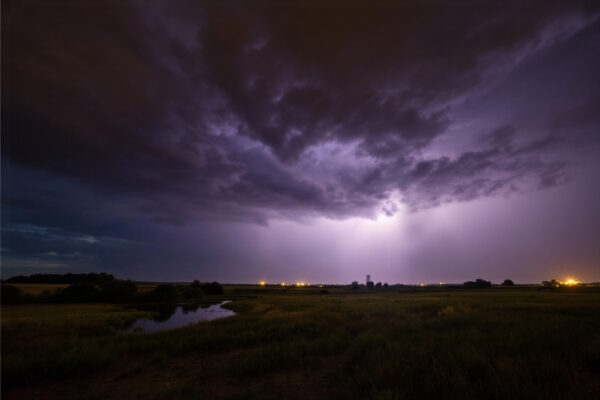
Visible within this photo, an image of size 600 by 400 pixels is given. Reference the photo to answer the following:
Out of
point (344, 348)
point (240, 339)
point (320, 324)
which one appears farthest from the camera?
point (320, 324)

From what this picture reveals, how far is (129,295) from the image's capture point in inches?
2411

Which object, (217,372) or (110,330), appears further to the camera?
(110,330)

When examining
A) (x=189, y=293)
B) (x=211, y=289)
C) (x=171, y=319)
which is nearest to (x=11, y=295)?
(x=171, y=319)

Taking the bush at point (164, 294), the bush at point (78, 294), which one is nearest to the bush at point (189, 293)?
the bush at point (164, 294)

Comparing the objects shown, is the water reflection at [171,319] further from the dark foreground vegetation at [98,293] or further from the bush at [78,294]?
the dark foreground vegetation at [98,293]

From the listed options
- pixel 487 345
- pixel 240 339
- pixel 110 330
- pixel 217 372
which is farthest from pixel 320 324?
pixel 110 330

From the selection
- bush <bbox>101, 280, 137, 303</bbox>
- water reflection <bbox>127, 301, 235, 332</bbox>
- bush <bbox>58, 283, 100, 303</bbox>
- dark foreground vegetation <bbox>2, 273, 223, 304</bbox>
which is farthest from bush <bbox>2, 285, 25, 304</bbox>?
water reflection <bbox>127, 301, 235, 332</bbox>

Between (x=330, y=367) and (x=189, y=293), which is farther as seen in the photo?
(x=189, y=293)

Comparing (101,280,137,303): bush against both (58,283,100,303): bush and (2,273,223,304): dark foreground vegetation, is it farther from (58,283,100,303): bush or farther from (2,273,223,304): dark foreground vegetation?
(58,283,100,303): bush

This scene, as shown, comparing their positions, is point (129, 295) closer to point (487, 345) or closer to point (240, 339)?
point (240, 339)

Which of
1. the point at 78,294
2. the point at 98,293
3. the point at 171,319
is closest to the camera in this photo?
the point at 171,319

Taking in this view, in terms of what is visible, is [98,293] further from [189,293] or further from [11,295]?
[189,293]

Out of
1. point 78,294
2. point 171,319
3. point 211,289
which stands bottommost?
point 171,319

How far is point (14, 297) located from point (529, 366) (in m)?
66.0
